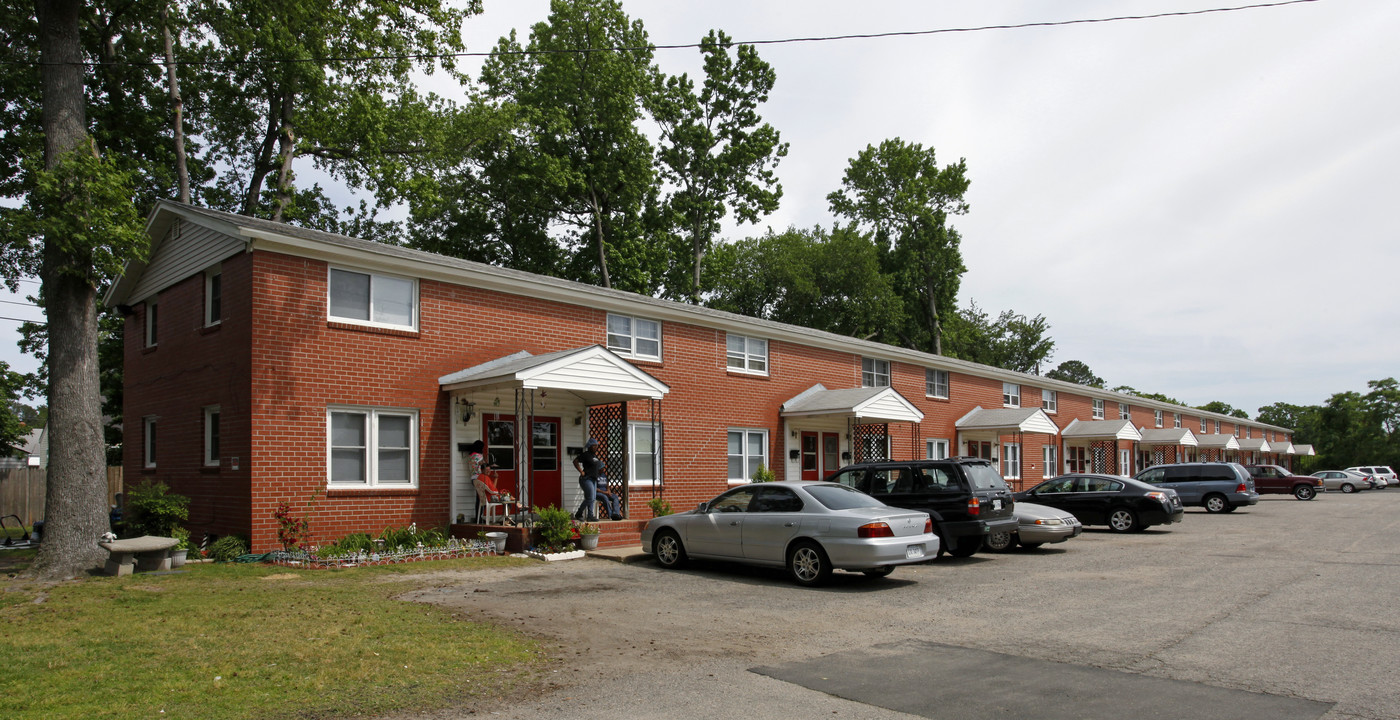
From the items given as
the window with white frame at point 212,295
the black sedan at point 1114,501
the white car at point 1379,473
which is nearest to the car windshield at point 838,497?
the window with white frame at point 212,295

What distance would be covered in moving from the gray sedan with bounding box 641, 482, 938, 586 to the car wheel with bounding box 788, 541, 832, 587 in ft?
0.04

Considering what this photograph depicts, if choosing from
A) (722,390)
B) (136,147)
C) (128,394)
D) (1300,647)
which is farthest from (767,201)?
(1300,647)

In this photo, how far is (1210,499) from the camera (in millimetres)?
28500

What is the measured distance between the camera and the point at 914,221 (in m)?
57.8

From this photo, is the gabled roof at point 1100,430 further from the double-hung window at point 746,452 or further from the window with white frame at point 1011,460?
the double-hung window at point 746,452

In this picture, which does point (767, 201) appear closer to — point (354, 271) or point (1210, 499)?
point (1210, 499)

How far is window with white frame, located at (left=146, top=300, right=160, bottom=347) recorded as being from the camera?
18.2 m

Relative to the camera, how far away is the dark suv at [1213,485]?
28.3 metres

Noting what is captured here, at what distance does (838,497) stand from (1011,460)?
25.3m

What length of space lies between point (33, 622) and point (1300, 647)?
11921 mm

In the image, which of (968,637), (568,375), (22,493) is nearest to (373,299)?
(568,375)

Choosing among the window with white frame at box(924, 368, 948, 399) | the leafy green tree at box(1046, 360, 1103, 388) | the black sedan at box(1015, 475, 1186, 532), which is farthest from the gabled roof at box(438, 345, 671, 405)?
the leafy green tree at box(1046, 360, 1103, 388)

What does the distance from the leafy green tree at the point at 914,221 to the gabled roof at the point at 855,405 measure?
1289 inches

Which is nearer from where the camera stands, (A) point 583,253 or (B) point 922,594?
(B) point 922,594
